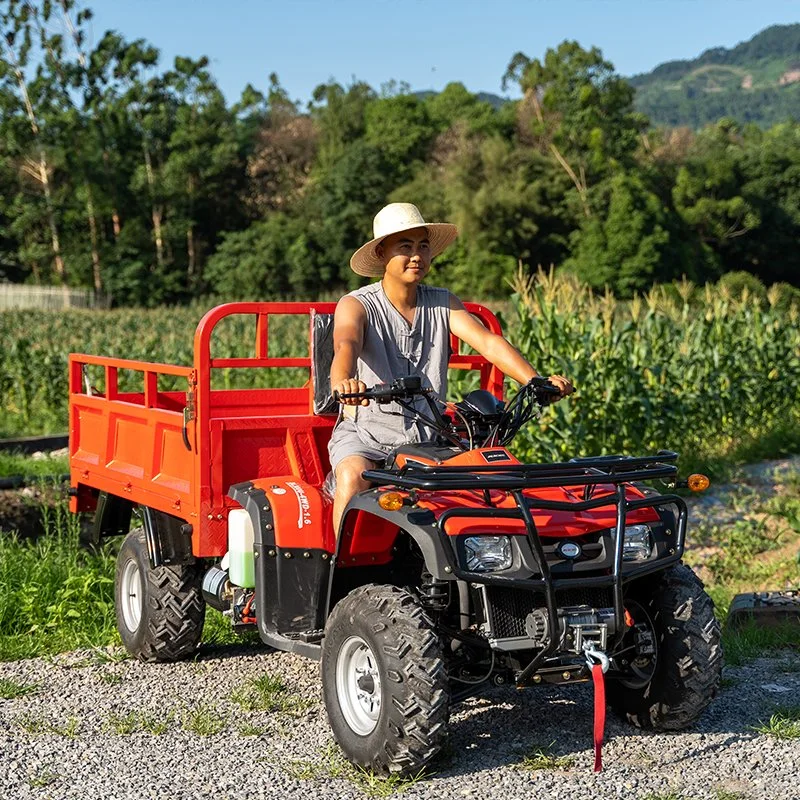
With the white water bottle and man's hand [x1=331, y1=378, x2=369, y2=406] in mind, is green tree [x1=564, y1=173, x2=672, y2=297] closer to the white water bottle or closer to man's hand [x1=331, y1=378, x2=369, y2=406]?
the white water bottle

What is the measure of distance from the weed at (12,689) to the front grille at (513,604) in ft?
8.17

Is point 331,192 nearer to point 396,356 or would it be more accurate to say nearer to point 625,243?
point 625,243

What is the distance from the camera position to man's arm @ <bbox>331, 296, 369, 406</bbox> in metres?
5.02

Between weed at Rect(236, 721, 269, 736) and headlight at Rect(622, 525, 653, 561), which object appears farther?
weed at Rect(236, 721, 269, 736)

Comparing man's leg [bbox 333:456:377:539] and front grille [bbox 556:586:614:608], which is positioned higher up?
man's leg [bbox 333:456:377:539]

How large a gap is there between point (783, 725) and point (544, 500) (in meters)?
1.46

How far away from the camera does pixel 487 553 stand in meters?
4.45

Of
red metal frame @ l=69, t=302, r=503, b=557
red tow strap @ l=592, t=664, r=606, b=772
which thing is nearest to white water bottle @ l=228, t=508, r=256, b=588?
red metal frame @ l=69, t=302, r=503, b=557

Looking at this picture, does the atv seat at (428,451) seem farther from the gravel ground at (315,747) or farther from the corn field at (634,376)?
the corn field at (634,376)

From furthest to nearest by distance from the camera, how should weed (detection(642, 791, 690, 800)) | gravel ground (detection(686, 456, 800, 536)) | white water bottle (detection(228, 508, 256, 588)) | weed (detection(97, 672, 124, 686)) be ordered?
1. gravel ground (detection(686, 456, 800, 536))
2. weed (detection(97, 672, 124, 686))
3. white water bottle (detection(228, 508, 256, 588))
4. weed (detection(642, 791, 690, 800))

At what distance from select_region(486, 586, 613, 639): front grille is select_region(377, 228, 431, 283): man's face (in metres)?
1.59

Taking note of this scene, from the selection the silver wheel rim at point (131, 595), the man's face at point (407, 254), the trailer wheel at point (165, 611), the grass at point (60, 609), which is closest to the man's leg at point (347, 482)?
the man's face at point (407, 254)

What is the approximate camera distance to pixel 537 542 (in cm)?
435

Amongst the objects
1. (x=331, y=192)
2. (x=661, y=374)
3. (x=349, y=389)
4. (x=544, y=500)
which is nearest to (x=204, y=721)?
(x=349, y=389)
